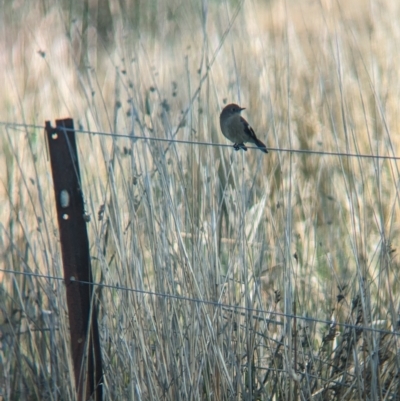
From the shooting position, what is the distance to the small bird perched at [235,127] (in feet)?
9.23

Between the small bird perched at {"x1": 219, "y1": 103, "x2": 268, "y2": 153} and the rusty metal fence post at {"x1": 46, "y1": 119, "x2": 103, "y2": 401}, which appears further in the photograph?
the small bird perched at {"x1": 219, "y1": 103, "x2": 268, "y2": 153}

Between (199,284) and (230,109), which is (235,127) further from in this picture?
(199,284)

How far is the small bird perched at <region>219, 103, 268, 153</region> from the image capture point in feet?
9.23

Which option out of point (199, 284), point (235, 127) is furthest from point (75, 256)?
point (235, 127)

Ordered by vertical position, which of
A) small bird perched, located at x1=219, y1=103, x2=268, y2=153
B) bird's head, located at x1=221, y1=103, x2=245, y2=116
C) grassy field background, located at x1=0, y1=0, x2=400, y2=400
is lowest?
grassy field background, located at x1=0, y1=0, x2=400, y2=400

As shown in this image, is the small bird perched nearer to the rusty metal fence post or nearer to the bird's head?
the bird's head

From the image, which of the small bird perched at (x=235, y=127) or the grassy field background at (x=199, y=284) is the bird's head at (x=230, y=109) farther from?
the grassy field background at (x=199, y=284)

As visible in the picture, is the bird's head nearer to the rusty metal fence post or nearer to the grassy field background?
the grassy field background

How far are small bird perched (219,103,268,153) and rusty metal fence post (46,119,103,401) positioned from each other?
0.77 m

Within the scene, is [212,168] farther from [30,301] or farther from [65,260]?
[30,301]

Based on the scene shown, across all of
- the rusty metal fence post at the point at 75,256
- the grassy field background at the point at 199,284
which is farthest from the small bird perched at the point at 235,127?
the rusty metal fence post at the point at 75,256

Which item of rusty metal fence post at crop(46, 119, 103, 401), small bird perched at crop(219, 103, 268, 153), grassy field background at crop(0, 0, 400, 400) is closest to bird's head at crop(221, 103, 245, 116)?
small bird perched at crop(219, 103, 268, 153)

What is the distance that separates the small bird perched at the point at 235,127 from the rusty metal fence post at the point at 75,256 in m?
0.77

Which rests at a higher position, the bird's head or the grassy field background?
the bird's head
